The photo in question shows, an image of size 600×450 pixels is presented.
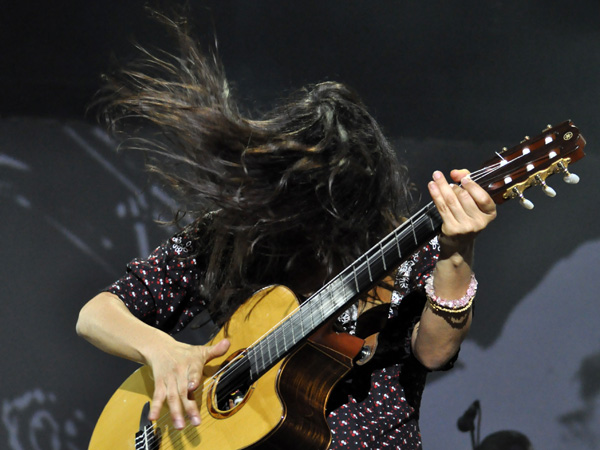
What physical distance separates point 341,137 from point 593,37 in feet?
2.86

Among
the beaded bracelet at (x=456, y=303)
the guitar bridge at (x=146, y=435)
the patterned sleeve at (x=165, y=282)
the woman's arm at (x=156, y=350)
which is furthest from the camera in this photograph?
the patterned sleeve at (x=165, y=282)

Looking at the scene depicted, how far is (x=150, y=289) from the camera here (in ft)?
4.74

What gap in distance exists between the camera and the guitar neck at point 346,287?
3.44 ft

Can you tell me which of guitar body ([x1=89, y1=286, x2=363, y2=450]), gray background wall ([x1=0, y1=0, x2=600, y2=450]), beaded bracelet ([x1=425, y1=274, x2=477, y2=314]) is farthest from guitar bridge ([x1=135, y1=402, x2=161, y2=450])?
beaded bracelet ([x1=425, y1=274, x2=477, y2=314])

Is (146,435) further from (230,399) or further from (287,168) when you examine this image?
(287,168)

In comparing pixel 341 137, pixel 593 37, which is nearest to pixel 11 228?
pixel 341 137

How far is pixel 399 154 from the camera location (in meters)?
2.04

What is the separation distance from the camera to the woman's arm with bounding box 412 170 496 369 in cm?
98

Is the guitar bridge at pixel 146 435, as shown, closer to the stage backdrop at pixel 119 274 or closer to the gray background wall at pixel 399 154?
the gray background wall at pixel 399 154

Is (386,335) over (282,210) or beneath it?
beneath

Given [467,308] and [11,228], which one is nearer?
[467,308]

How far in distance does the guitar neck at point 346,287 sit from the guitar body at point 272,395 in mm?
21

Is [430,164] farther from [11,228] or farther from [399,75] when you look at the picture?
[11,228]

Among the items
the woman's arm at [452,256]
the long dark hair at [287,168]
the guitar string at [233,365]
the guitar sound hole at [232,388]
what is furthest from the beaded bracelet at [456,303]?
the guitar sound hole at [232,388]
